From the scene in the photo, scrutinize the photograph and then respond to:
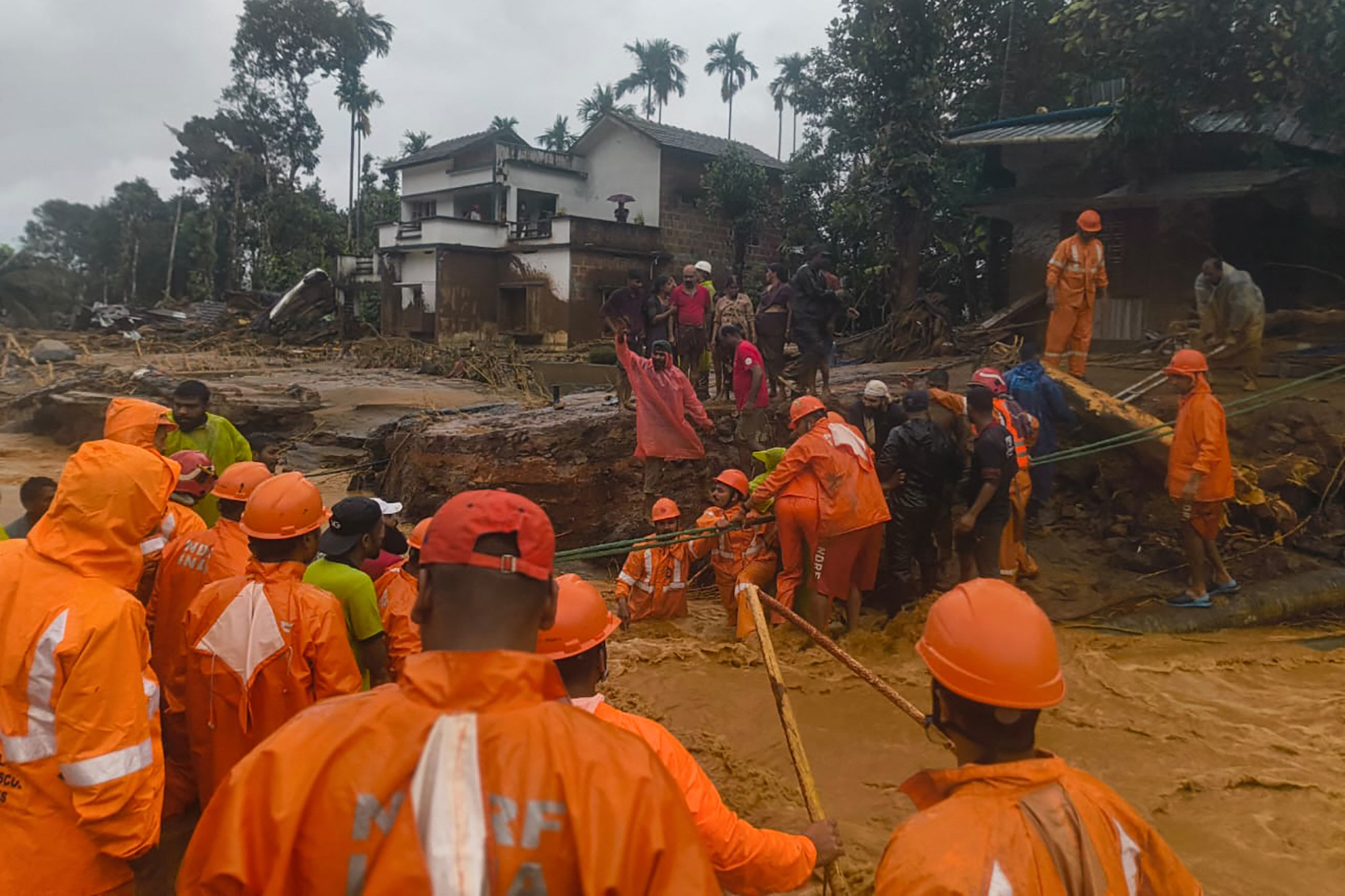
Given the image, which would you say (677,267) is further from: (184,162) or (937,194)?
(184,162)

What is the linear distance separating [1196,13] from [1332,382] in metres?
4.16

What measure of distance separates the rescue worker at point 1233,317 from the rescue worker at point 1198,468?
10.1 ft

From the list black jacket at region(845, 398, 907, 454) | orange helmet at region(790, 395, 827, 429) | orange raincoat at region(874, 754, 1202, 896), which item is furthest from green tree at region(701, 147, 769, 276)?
orange raincoat at region(874, 754, 1202, 896)

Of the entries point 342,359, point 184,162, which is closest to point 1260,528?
point 342,359

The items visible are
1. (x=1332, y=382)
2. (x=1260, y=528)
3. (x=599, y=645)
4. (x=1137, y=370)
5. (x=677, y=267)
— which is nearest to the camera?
(x=599, y=645)

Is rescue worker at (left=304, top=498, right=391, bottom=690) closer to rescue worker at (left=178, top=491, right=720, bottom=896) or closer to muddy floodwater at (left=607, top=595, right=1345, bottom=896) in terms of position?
muddy floodwater at (left=607, top=595, right=1345, bottom=896)

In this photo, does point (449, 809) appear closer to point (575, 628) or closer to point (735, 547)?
point (575, 628)

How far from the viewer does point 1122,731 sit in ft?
15.8

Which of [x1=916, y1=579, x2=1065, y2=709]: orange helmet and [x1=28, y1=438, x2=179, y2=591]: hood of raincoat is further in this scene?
[x1=28, y1=438, x2=179, y2=591]: hood of raincoat

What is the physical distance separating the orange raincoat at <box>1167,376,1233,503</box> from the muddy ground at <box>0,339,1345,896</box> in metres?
1.06

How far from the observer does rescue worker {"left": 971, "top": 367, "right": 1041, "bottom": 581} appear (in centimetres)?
650

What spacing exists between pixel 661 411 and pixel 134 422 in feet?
16.4

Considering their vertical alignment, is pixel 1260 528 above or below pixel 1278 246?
below

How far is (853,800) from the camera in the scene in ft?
13.8
